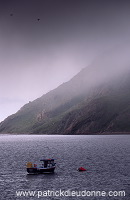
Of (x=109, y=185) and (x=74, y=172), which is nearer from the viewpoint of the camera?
(x=109, y=185)

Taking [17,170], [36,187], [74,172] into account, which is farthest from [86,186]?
[17,170]

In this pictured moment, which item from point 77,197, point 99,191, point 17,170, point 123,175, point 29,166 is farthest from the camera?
point 17,170

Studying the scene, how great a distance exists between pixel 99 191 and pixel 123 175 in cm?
1840

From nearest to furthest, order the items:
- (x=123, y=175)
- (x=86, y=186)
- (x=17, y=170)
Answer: (x=86, y=186) → (x=123, y=175) → (x=17, y=170)

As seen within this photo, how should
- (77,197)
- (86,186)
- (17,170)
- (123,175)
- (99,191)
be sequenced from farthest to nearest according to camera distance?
(17,170) → (123,175) → (86,186) → (99,191) → (77,197)

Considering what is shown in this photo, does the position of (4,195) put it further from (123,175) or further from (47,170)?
(123,175)

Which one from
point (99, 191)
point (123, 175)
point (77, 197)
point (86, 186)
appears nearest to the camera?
point (77, 197)

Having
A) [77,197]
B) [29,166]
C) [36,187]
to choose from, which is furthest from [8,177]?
[77,197]

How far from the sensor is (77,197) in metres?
56.2

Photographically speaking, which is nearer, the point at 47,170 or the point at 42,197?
the point at 42,197

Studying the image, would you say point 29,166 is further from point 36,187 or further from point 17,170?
point 36,187

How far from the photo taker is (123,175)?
7650cm

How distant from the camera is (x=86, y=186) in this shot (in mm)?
64750

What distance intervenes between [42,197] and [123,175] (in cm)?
2893
